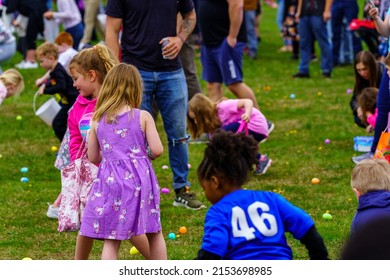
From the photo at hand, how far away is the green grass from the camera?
6438mm

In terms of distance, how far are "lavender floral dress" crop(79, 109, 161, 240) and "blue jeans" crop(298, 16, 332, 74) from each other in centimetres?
964

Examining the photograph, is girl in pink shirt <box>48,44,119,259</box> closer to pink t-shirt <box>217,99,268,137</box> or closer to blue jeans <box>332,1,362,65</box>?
pink t-shirt <box>217,99,268,137</box>

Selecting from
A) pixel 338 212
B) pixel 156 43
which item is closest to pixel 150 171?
pixel 156 43

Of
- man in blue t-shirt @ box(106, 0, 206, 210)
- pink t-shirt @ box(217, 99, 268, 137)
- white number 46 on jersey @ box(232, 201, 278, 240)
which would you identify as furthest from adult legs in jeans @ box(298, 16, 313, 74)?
white number 46 on jersey @ box(232, 201, 278, 240)

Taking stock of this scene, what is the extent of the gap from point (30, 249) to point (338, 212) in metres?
2.42

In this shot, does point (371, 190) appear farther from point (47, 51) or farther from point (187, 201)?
point (47, 51)

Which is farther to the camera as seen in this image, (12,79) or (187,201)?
(12,79)

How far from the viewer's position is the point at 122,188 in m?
5.09

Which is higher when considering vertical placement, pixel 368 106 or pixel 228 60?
pixel 228 60

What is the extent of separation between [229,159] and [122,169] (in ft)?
4.10

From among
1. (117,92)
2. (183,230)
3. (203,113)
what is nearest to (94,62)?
(117,92)

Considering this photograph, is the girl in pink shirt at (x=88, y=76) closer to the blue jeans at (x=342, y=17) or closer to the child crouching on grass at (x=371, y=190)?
the child crouching on grass at (x=371, y=190)

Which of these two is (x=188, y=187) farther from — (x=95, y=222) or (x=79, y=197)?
(x=95, y=222)

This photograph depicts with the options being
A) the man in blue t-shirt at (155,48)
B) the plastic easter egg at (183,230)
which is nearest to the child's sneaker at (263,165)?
the man in blue t-shirt at (155,48)
